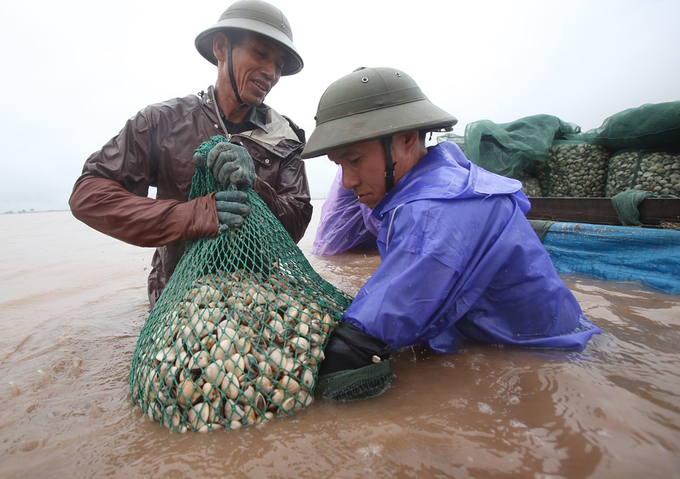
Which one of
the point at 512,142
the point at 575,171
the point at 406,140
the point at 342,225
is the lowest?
the point at 342,225

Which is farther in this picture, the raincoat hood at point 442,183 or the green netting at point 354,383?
the raincoat hood at point 442,183

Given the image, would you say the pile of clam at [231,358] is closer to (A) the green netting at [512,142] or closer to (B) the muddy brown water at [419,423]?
(B) the muddy brown water at [419,423]

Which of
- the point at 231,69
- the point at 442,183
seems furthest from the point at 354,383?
the point at 231,69

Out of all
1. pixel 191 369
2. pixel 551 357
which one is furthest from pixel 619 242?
pixel 191 369

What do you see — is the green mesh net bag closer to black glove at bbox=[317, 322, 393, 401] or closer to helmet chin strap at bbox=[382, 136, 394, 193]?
black glove at bbox=[317, 322, 393, 401]

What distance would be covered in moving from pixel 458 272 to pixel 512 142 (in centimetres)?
538

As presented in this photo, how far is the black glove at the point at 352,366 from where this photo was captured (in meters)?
1.37

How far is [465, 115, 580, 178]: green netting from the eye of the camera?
5.97 m

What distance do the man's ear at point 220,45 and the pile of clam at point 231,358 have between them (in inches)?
58.5

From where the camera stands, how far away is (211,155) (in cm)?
171

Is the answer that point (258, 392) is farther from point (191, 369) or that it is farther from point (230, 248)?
point (230, 248)

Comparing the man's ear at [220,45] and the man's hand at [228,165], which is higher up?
the man's ear at [220,45]

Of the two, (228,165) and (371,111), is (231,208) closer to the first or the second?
(228,165)

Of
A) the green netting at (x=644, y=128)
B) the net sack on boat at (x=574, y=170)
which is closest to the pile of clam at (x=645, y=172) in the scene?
the green netting at (x=644, y=128)
